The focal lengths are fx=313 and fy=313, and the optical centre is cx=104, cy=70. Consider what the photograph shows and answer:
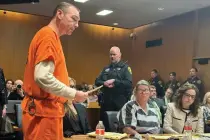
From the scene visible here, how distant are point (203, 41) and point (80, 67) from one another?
4.61 meters

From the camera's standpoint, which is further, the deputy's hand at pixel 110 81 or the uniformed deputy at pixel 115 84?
the uniformed deputy at pixel 115 84

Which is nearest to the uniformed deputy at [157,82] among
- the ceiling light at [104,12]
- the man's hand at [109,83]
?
the ceiling light at [104,12]

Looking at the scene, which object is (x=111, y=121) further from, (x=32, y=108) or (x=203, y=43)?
(x=203, y=43)

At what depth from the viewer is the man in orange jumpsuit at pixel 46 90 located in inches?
63.4

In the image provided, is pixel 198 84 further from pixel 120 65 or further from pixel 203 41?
pixel 120 65

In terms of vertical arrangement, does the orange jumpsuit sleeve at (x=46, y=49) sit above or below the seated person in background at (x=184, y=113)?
above

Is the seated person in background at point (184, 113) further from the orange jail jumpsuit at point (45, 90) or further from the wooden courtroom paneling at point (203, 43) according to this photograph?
the wooden courtroom paneling at point (203, 43)

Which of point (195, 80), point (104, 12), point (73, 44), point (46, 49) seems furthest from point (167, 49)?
point (46, 49)

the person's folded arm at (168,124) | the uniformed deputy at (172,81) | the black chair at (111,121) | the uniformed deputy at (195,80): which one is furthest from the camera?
the uniformed deputy at (172,81)

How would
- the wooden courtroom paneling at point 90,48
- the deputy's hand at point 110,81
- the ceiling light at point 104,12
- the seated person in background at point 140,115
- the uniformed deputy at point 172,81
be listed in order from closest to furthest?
the seated person in background at point 140,115
the deputy's hand at point 110,81
the uniformed deputy at point 172,81
the ceiling light at point 104,12
the wooden courtroom paneling at point 90,48

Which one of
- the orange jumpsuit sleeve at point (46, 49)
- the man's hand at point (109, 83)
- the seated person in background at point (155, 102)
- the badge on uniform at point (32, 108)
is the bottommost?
the seated person in background at point (155, 102)

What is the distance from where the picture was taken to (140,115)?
3320 millimetres

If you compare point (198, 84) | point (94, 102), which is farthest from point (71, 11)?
point (198, 84)

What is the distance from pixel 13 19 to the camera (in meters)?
10.6
